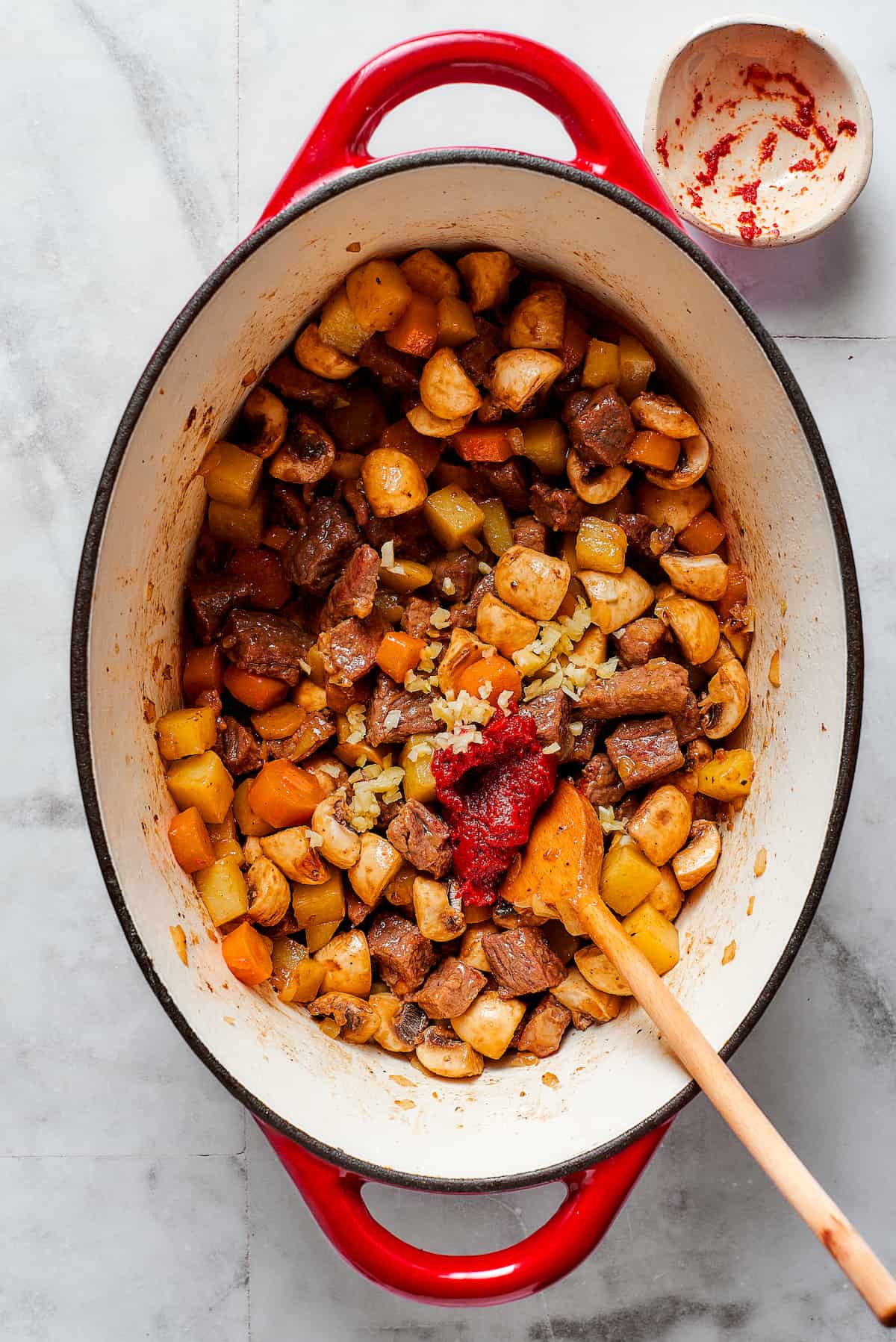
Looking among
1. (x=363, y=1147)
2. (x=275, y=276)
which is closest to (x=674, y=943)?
(x=363, y=1147)

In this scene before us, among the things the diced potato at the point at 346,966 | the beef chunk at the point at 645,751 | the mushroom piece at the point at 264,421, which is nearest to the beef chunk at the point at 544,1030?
the diced potato at the point at 346,966

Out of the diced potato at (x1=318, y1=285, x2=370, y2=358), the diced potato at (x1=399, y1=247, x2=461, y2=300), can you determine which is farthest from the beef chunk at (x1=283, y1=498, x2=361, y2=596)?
the diced potato at (x1=399, y1=247, x2=461, y2=300)

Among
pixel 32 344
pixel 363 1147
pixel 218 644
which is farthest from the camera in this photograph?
pixel 32 344

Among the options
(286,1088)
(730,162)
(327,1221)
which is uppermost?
(730,162)

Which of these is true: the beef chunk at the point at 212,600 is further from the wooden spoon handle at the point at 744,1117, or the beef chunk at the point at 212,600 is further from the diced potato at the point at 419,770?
the wooden spoon handle at the point at 744,1117

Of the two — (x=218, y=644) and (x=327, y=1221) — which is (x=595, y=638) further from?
(x=327, y=1221)

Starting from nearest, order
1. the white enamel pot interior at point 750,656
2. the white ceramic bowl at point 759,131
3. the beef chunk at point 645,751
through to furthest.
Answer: the white enamel pot interior at point 750,656, the beef chunk at point 645,751, the white ceramic bowl at point 759,131
